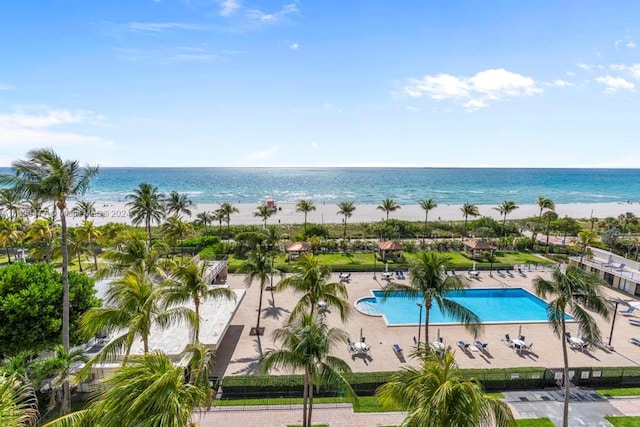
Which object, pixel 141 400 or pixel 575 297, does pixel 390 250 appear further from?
pixel 141 400

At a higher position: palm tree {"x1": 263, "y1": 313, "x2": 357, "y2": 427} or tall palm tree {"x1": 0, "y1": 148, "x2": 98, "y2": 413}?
tall palm tree {"x1": 0, "y1": 148, "x2": 98, "y2": 413}

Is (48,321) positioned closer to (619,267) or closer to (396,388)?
(396,388)

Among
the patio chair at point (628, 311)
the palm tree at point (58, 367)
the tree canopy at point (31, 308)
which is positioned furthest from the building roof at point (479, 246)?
the palm tree at point (58, 367)

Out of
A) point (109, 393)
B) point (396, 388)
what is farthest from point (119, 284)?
point (396, 388)

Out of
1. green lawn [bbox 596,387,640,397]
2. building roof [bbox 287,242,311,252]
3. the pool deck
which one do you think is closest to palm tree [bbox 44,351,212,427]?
the pool deck

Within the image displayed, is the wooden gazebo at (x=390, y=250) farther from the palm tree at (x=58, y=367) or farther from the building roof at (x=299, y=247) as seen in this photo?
the palm tree at (x=58, y=367)

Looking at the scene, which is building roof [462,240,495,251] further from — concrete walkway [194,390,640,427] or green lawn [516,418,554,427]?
green lawn [516,418,554,427]
